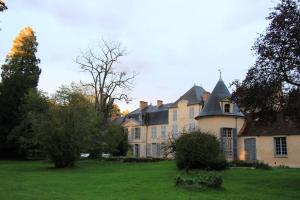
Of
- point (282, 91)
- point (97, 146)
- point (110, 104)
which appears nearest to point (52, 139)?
point (97, 146)

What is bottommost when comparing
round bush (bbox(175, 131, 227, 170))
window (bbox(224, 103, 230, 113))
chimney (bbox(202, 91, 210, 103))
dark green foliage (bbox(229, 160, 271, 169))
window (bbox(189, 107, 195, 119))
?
dark green foliage (bbox(229, 160, 271, 169))

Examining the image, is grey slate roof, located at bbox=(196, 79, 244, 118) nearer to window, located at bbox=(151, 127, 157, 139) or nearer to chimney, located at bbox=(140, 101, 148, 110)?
window, located at bbox=(151, 127, 157, 139)

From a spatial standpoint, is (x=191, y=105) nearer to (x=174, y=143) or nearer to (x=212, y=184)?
(x=174, y=143)

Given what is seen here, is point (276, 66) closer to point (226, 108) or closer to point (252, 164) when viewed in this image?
point (252, 164)

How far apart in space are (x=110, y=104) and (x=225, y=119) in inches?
676

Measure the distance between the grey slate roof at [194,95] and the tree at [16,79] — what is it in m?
19.1

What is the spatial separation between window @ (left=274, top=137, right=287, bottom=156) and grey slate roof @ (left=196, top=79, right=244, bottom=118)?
13.9 ft

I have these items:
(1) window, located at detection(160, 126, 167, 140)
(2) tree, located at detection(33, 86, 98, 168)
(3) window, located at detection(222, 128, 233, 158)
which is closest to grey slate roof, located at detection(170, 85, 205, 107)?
(1) window, located at detection(160, 126, 167, 140)

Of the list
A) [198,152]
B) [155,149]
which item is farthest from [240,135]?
[155,149]

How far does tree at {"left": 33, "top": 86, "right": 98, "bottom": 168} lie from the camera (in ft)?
94.1

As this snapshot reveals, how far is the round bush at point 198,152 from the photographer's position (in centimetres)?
2444

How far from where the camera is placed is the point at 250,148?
116 ft

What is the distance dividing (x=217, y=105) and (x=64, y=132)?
14.2m

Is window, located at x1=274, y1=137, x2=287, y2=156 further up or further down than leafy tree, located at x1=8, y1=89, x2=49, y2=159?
further down
